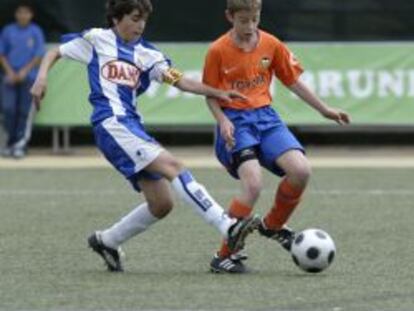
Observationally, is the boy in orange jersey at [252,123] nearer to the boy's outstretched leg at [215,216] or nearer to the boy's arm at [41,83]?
the boy's outstretched leg at [215,216]

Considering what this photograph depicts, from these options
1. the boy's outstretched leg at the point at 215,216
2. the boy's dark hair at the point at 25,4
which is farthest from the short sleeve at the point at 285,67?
the boy's dark hair at the point at 25,4

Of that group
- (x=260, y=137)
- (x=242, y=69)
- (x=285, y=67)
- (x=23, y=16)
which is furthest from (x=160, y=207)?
(x=23, y=16)

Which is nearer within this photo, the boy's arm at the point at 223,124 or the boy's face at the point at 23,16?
the boy's arm at the point at 223,124

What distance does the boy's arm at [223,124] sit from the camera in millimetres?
8391

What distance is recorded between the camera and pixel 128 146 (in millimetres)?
8289

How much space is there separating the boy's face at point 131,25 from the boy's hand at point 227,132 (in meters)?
0.75

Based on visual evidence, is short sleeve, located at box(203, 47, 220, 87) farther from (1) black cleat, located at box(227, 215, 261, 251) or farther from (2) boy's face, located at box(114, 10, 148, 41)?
(1) black cleat, located at box(227, 215, 261, 251)

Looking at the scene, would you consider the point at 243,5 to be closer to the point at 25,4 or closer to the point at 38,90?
the point at 38,90

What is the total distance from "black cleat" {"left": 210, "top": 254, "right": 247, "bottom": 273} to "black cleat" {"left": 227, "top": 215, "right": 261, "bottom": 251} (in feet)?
1.25

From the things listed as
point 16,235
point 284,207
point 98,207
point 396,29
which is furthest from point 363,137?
point 284,207

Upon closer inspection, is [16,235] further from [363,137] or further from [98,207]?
[363,137]

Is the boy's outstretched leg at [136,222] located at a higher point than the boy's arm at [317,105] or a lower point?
lower

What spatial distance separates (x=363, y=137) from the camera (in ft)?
62.5

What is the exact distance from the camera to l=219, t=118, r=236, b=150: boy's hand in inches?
330
